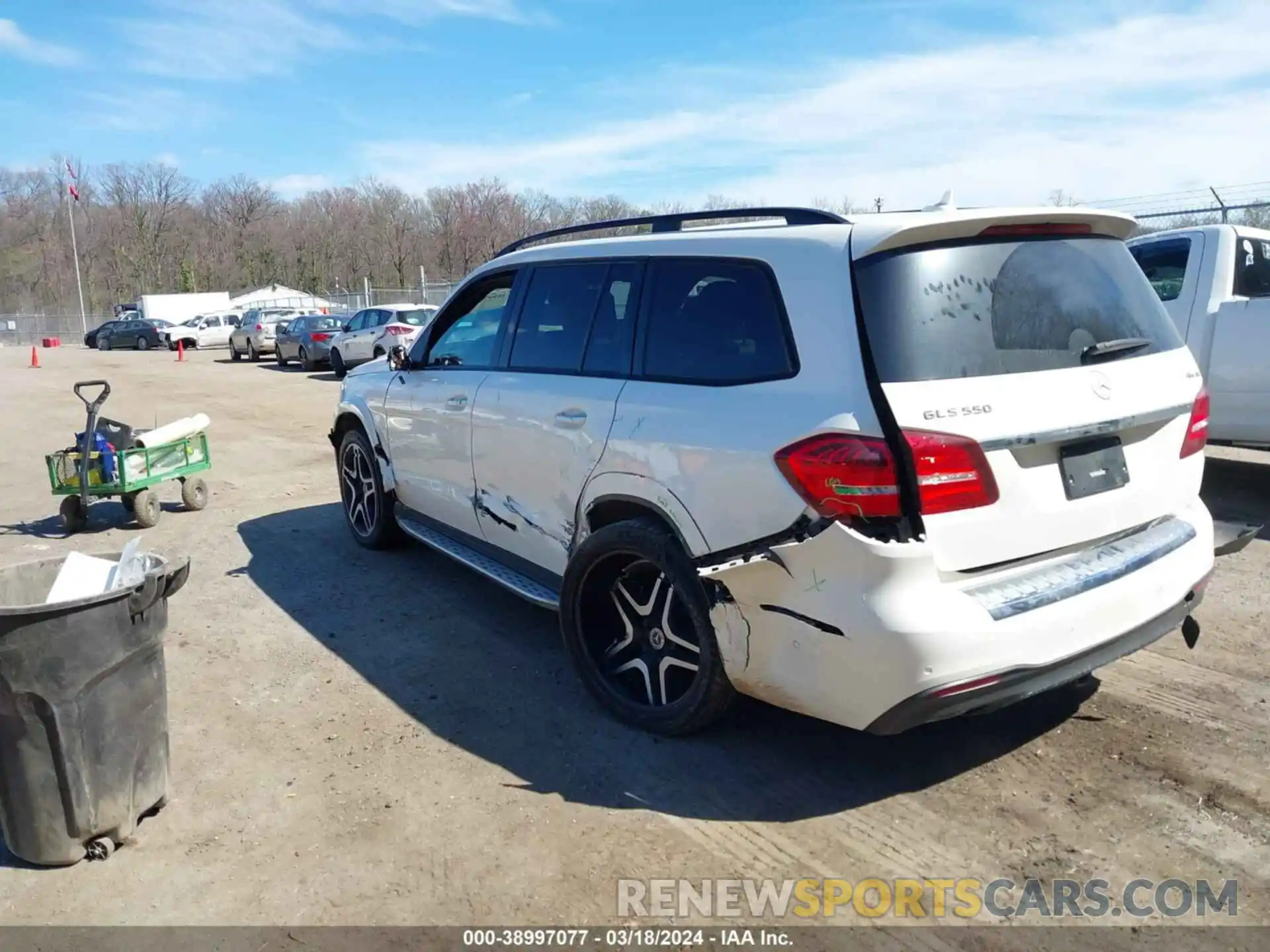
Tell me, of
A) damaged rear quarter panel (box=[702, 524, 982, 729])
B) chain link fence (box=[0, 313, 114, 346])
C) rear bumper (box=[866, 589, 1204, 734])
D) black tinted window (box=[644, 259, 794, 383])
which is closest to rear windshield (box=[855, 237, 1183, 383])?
black tinted window (box=[644, 259, 794, 383])

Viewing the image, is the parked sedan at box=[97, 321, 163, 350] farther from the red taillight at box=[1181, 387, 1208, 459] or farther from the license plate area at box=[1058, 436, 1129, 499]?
the license plate area at box=[1058, 436, 1129, 499]

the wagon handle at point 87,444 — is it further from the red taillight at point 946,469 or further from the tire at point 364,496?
the red taillight at point 946,469

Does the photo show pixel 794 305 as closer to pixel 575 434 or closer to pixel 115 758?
pixel 575 434

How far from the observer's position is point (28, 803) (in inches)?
118

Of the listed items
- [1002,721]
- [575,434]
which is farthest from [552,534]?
[1002,721]

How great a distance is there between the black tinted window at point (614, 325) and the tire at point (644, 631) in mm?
717

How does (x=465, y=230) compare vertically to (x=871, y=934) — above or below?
above

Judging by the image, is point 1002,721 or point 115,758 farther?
point 1002,721

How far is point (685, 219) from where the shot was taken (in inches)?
161

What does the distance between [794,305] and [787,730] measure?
1.72 m

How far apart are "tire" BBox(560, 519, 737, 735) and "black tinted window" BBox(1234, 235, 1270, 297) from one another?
6.06 m

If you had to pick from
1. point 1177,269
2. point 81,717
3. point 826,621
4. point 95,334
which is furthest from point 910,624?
point 95,334

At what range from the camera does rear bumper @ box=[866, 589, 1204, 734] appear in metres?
2.86

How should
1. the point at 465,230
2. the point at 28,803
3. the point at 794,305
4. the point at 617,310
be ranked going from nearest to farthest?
1. the point at 28,803
2. the point at 794,305
3. the point at 617,310
4. the point at 465,230
